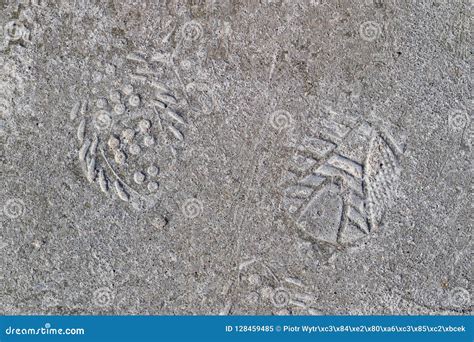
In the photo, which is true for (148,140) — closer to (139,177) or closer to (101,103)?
(139,177)

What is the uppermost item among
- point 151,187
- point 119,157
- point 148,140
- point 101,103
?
point 101,103

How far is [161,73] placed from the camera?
94.6 inches

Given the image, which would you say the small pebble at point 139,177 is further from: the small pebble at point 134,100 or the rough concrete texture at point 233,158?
the small pebble at point 134,100

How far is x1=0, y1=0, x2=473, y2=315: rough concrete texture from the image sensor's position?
2.37 metres

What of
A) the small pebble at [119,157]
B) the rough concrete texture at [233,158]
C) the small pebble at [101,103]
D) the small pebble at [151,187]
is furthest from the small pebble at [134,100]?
the small pebble at [151,187]

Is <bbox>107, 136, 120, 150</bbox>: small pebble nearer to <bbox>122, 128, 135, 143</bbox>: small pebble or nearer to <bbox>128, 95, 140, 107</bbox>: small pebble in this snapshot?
<bbox>122, 128, 135, 143</bbox>: small pebble

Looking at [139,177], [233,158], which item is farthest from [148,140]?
[233,158]

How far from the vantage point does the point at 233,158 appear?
94.0 inches

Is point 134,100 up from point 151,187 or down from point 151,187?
up

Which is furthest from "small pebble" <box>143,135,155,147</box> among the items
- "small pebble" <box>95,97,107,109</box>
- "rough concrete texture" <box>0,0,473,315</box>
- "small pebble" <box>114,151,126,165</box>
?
"small pebble" <box>95,97,107,109</box>

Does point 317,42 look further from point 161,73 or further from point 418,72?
point 161,73

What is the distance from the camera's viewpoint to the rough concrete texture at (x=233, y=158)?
7.76ft

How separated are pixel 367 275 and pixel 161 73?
1.46 meters
